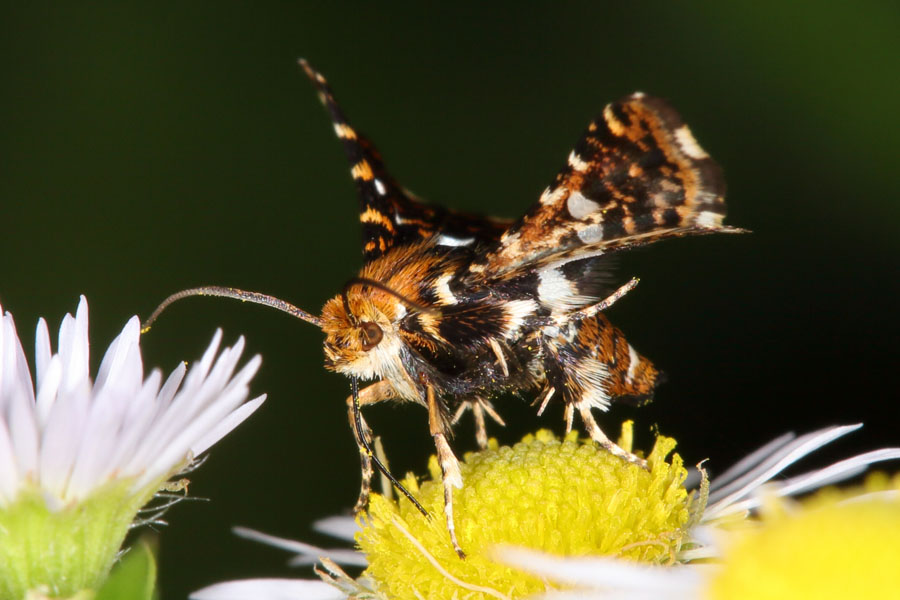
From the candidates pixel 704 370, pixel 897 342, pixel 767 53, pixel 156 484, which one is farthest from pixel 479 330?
pixel 767 53

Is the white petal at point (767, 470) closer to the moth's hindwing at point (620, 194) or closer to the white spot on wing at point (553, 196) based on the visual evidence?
the moth's hindwing at point (620, 194)

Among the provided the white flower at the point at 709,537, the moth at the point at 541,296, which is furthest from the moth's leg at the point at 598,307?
the white flower at the point at 709,537

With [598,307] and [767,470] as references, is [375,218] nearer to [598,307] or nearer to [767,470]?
[598,307]

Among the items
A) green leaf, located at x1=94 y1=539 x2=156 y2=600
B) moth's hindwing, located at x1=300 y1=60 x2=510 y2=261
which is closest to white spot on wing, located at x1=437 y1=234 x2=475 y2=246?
moth's hindwing, located at x1=300 y1=60 x2=510 y2=261

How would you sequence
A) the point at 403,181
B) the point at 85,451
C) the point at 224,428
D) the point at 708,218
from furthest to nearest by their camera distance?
the point at 403,181 < the point at 708,218 < the point at 224,428 < the point at 85,451

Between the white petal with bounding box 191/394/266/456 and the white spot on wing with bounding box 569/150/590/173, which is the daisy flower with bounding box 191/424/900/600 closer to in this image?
the white petal with bounding box 191/394/266/456

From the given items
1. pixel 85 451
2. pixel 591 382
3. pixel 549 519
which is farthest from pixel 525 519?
pixel 85 451

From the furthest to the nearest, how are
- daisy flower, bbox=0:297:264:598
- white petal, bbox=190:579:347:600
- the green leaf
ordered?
white petal, bbox=190:579:347:600
daisy flower, bbox=0:297:264:598
the green leaf
